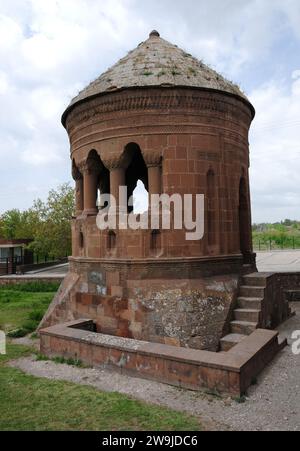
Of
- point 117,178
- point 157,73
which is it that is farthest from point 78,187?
point 157,73

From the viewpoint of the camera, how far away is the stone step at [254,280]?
28.2ft

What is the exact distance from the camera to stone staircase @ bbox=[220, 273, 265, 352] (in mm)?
7434

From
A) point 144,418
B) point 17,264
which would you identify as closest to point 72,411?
point 144,418

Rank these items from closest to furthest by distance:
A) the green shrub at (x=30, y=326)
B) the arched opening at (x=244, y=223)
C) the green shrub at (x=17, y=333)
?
1. the green shrub at (x=17, y=333)
2. the arched opening at (x=244, y=223)
3. the green shrub at (x=30, y=326)

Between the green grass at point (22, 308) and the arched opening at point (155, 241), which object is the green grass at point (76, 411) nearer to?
the arched opening at point (155, 241)

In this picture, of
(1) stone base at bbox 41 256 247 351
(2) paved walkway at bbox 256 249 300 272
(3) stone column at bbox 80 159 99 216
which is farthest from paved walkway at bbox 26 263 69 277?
(1) stone base at bbox 41 256 247 351

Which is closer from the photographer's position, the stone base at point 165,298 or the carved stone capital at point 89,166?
the stone base at point 165,298

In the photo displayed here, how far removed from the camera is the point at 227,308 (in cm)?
788

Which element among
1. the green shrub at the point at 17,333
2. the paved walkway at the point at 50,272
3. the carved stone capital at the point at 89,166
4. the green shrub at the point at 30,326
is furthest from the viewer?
the paved walkway at the point at 50,272

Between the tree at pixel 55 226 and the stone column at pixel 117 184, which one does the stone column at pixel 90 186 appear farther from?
the tree at pixel 55 226

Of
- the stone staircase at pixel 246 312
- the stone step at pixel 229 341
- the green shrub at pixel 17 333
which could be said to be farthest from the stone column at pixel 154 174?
the green shrub at pixel 17 333

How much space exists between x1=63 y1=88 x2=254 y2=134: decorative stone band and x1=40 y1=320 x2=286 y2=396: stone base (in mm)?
4896

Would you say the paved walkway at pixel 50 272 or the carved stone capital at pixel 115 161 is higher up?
the carved stone capital at pixel 115 161
